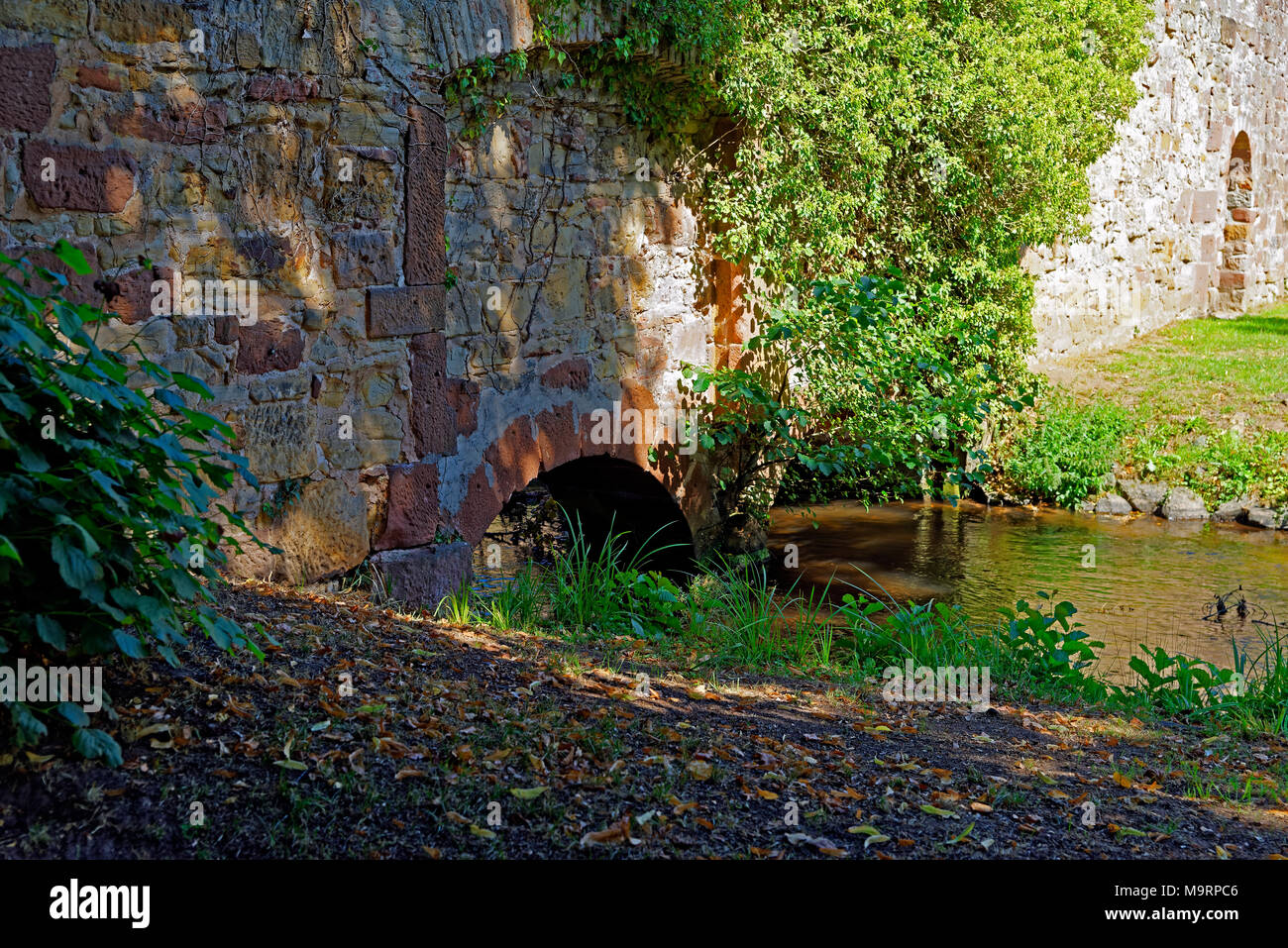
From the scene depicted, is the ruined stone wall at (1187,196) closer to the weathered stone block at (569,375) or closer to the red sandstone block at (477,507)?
the weathered stone block at (569,375)

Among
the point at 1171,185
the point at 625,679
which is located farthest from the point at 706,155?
the point at 1171,185

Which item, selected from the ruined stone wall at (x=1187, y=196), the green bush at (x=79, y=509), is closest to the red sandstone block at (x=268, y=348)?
the green bush at (x=79, y=509)

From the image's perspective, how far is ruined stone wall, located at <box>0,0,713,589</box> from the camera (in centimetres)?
385

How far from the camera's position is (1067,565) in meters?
7.71

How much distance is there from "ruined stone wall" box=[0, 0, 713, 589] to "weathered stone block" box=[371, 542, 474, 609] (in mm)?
31

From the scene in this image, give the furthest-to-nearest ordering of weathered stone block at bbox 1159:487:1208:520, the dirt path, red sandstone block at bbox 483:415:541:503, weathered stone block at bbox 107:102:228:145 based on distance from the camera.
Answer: weathered stone block at bbox 1159:487:1208:520, red sandstone block at bbox 483:415:541:503, weathered stone block at bbox 107:102:228:145, the dirt path

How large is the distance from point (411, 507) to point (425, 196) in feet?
4.29

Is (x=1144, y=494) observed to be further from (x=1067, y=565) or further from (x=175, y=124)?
(x=175, y=124)

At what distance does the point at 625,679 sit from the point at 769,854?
4.58 feet

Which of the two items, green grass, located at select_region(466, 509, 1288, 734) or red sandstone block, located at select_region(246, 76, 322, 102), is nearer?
red sandstone block, located at select_region(246, 76, 322, 102)

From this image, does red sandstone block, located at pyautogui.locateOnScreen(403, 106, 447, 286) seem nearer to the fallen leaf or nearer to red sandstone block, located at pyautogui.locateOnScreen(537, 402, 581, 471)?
red sandstone block, located at pyautogui.locateOnScreen(537, 402, 581, 471)

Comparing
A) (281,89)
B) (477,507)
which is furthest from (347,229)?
(477,507)

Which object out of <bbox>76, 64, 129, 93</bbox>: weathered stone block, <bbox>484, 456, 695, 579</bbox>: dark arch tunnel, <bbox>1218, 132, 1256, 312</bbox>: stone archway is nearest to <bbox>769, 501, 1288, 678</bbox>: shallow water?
<bbox>484, 456, 695, 579</bbox>: dark arch tunnel
